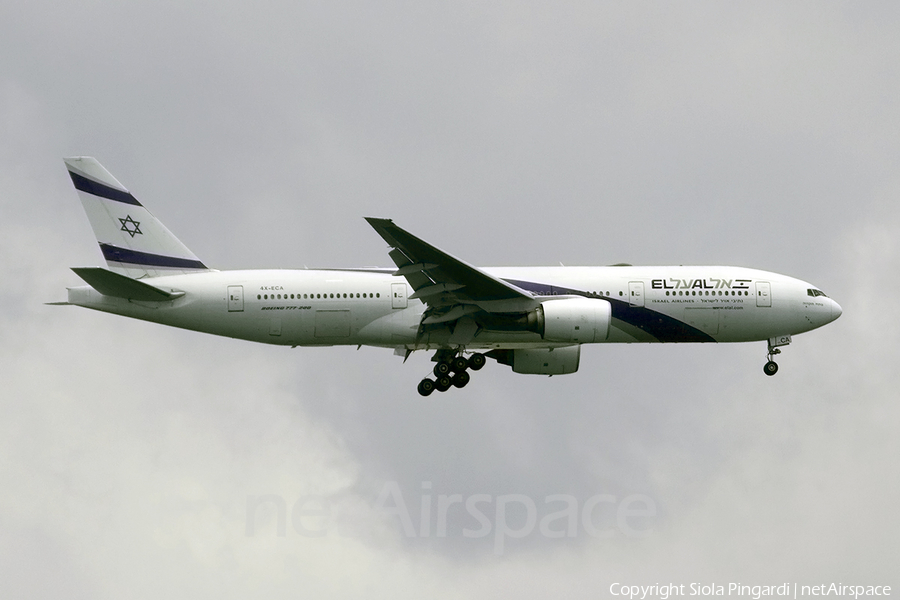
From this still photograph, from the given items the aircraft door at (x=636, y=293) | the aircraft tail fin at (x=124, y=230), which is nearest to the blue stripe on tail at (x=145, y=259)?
the aircraft tail fin at (x=124, y=230)

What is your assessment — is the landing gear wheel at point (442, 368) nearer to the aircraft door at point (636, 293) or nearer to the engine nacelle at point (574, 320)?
the engine nacelle at point (574, 320)

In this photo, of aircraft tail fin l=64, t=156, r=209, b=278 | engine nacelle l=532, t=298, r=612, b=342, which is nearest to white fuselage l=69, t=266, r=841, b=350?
aircraft tail fin l=64, t=156, r=209, b=278

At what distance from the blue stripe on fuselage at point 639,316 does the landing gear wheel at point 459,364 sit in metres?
3.45

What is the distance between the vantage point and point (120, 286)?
4150 cm

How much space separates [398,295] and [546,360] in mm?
6411

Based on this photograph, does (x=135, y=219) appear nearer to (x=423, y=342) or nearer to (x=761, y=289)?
(x=423, y=342)

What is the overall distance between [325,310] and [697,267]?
13.6 metres

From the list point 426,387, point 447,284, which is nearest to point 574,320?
point 447,284

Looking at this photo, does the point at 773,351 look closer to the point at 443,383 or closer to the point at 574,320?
the point at 574,320

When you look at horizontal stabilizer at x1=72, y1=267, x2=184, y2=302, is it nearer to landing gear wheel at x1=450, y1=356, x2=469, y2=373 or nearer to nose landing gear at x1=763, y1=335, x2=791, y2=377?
landing gear wheel at x1=450, y1=356, x2=469, y2=373

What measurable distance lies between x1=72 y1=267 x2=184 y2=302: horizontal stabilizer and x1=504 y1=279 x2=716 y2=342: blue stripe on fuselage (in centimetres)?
1203

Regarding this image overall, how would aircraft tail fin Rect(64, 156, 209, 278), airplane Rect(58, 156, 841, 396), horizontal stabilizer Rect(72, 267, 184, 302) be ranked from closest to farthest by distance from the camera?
horizontal stabilizer Rect(72, 267, 184, 302), airplane Rect(58, 156, 841, 396), aircraft tail fin Rect(64, 156, 209, 278)

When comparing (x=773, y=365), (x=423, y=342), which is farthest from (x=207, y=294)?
(x=773, y=365)

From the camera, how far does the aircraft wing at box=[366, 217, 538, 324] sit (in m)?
39.6
